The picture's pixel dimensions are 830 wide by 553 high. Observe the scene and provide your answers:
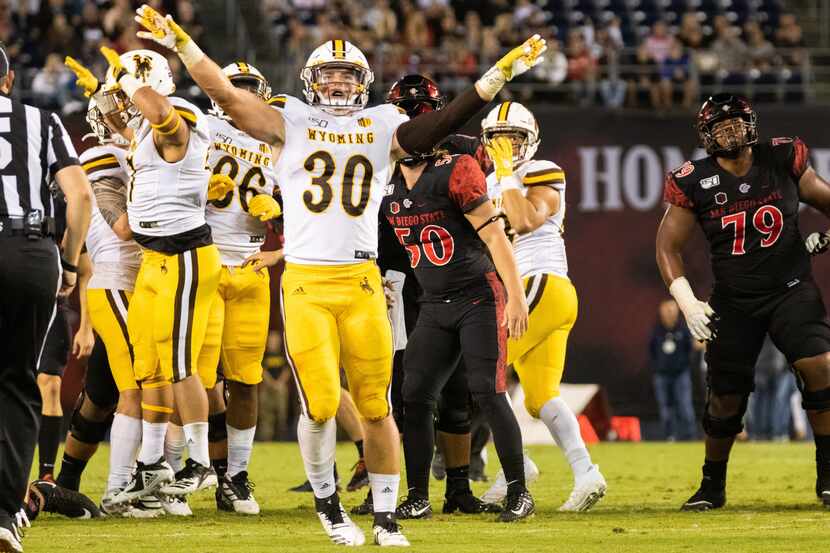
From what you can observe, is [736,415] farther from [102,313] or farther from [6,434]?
[6,434]

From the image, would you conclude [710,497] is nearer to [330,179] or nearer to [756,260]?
[756,260]

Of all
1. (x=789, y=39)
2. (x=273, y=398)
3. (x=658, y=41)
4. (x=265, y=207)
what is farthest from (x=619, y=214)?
(x=265, y=207)

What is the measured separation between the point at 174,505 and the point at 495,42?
1128cm

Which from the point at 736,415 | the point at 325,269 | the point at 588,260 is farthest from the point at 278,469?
the point at 588,260

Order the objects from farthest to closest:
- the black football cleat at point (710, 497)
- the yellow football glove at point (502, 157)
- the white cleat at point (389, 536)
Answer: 1. the black football cleat at point (710, 497)
2. the yellow football glove at point (502, 157)
3. the white cleat at point (389, 536)

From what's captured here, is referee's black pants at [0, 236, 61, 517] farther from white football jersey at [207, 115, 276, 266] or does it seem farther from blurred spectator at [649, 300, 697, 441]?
blurred spectator at [649, 300, 697, 441]

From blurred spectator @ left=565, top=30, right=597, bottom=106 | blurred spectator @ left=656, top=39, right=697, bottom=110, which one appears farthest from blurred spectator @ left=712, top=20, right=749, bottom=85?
blurred spectator @ left=565, top=30, right=597, bottom=106

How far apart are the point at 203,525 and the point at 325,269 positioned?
176 cm

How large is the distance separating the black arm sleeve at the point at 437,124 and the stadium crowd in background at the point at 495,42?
403 inches

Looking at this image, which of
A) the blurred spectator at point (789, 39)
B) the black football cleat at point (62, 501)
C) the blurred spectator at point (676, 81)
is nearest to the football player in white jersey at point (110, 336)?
the black football cleat at point (62, 501)

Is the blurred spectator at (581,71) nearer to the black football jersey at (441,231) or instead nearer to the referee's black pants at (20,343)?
the black football jersey at (441,231)

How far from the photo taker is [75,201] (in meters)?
5.88

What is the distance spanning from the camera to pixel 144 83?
710 cm

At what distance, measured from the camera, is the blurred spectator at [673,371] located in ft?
54.6
